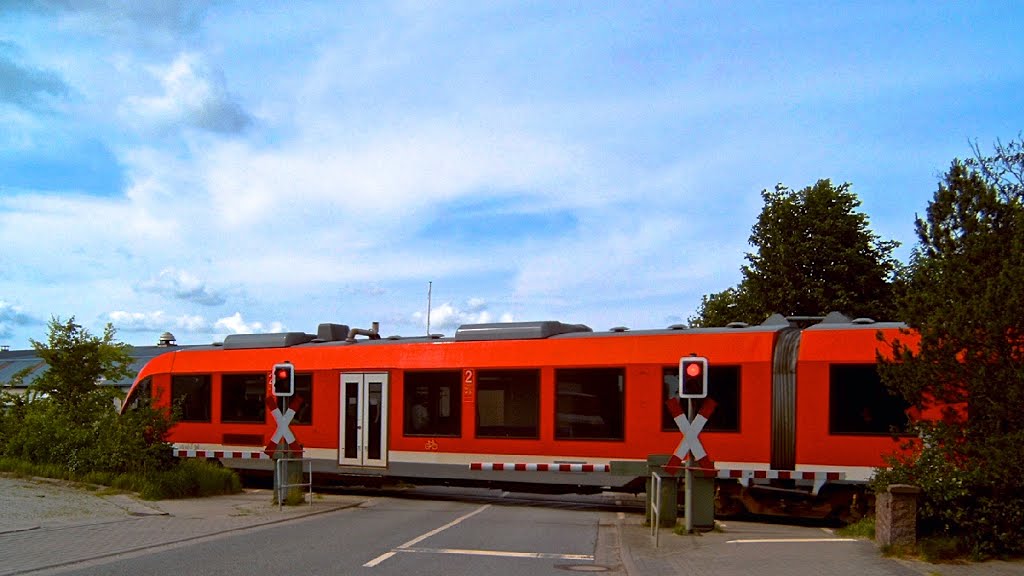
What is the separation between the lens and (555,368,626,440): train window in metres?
18.0

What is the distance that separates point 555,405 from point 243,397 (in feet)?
27.1

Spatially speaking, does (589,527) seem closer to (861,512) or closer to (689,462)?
(689,462)

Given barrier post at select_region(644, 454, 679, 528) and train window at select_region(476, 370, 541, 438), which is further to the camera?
train window at select_region(476, 370, 541, 438)

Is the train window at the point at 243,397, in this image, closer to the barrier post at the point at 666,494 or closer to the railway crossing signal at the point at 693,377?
the barrier post at the point at 666,494

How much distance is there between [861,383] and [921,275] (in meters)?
4.32

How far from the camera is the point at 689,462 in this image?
45.9 ft

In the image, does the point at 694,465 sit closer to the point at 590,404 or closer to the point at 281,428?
the point at 590,404

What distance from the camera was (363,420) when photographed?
68.4 feet

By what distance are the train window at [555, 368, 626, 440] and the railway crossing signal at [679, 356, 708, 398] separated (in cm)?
439

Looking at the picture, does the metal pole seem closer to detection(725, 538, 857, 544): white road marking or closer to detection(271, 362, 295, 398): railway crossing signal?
detection(725, 538, 857, 544): white road marking

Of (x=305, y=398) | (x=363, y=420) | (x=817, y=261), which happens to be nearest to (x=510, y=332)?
(x=363, y=420)

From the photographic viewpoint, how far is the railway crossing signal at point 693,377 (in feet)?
44.5

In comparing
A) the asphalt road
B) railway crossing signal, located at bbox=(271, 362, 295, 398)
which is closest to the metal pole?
the asphalt road

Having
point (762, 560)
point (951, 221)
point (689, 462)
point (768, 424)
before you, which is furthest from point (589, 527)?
point (951, 221)
